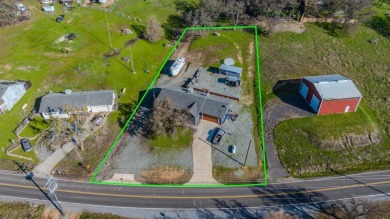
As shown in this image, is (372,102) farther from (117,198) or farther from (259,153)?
(117,198)

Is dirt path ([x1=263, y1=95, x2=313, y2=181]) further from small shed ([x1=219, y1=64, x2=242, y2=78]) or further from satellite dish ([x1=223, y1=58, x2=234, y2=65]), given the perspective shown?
satellite dish ([x1=223, y1=58, x2=234, y2=65])

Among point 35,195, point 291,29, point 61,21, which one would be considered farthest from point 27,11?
point 291,29

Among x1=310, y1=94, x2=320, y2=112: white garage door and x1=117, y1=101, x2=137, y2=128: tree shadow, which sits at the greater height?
x1=310, y1=94, x2=320, y2=112: white garage door

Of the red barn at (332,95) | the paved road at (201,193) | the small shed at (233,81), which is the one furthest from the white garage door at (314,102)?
the small shed at (233,81)

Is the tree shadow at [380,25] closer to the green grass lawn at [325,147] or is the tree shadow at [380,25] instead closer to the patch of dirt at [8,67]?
the green grass lawn at [325,147]

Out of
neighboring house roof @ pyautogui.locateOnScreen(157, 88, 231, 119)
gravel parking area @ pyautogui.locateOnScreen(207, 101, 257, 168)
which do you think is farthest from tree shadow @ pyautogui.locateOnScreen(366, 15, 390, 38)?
neighboring house roof @ pyautogui.locateOnScreen(157, 88, 231, 119)

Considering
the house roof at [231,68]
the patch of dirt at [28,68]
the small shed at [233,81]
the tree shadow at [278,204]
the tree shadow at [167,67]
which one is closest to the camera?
the tree shadow at [278,204]

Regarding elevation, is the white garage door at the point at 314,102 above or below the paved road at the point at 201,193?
above
